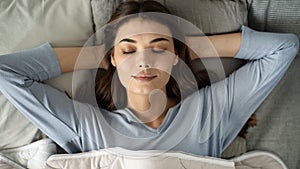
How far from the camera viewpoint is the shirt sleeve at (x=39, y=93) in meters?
1.20

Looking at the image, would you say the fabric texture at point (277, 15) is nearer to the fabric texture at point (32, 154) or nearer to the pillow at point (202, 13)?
the pillow at point (202, 13)

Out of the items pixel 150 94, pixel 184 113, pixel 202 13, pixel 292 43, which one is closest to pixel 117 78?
pixel 150 94

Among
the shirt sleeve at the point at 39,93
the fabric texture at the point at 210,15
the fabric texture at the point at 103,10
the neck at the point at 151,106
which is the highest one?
the fabric texture at the point at 103,10

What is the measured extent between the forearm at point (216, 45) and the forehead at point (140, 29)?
0.13 m

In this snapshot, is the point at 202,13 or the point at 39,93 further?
the point at 202,13

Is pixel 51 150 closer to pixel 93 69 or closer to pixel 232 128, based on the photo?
pixel 93 69

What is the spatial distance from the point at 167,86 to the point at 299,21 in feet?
1.61

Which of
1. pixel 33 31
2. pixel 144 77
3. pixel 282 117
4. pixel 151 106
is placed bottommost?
pixel 282 117

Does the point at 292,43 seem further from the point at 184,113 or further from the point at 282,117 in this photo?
the point at 184,113

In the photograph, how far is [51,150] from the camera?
1292 mm

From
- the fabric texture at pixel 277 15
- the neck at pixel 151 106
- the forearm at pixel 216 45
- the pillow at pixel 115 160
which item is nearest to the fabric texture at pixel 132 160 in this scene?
the pillow at pixel 115 160

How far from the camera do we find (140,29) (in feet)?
3.93

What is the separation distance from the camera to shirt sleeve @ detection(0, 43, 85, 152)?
3.94 feet

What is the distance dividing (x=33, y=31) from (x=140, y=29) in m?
0.35
